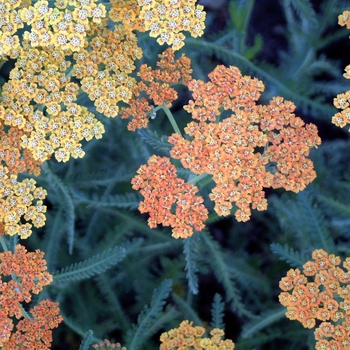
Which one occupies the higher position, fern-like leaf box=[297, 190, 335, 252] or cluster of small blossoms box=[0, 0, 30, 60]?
cluster of small blossoms box=[0, 0, 30, 60]

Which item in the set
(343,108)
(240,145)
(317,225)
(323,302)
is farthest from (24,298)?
(343,108)

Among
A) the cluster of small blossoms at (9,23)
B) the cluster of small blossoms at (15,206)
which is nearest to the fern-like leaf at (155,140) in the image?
the cluster of small blossoms at (15,206)

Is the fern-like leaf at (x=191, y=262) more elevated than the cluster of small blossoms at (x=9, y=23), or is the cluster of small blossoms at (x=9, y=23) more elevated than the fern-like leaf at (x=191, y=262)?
the cluster of small blossoms at (x=9, y=23)

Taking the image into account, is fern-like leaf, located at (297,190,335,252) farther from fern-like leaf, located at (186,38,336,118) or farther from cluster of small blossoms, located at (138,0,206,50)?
cluster of small blossoms, located at (138,0,206,50)

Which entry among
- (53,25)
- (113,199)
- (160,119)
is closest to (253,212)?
(160,119)

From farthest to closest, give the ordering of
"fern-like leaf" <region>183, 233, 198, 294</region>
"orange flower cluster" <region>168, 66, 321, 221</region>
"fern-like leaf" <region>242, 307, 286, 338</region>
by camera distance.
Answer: "fern-like leaf" <region>242, 307, 286, 338</region>, "fern-like leaf" <region>183, 233, 198, 294</region>, "orange flower cluster" <region>168, 66, 321, 221</region>

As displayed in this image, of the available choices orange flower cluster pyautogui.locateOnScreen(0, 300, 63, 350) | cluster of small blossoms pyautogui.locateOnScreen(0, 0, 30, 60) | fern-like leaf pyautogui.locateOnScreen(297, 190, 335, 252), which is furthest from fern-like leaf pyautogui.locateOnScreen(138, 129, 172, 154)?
orange flower cluster pyautogui.locateOnScreen(0, 300, 63, 350)

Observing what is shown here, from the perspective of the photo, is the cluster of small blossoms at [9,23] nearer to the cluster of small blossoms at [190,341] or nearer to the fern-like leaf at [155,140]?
the fern-like leaf at [155,140]
